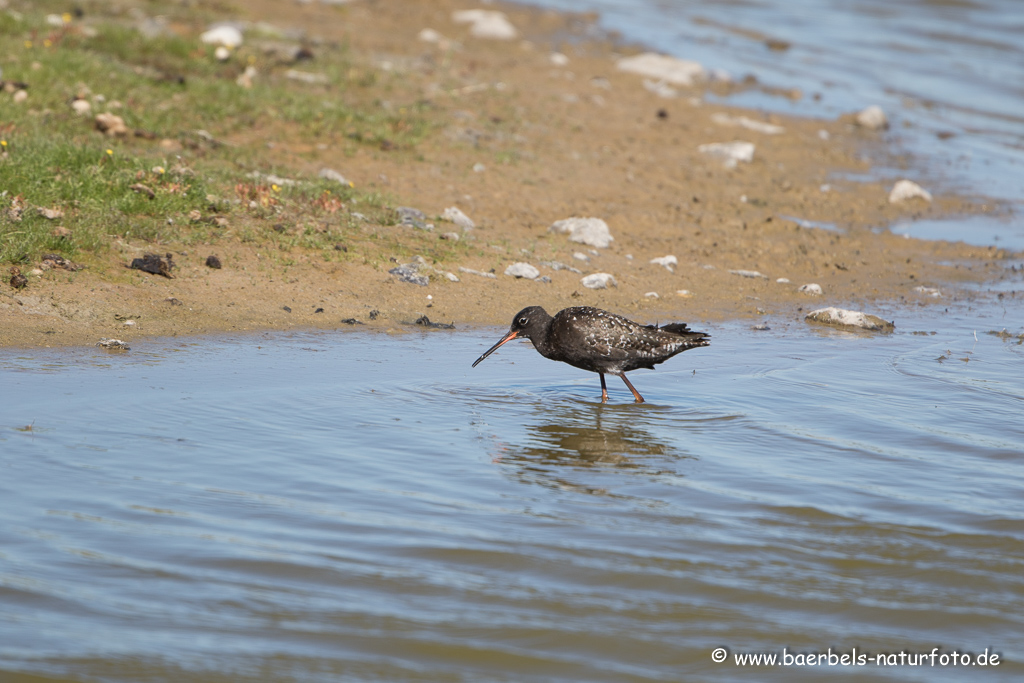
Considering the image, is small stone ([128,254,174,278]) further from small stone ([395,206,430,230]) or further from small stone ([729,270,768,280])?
small stone ([729,270,768,280])

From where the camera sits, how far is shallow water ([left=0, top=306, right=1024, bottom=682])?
4.50 meters

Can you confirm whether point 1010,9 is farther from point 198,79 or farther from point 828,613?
point 828,613

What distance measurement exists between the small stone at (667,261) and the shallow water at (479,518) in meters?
2.90

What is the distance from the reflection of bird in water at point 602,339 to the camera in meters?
8.28

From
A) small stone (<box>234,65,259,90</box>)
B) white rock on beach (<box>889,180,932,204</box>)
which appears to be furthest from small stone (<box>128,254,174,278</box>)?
white rock on beach (<box>889,180,932,204</box>)

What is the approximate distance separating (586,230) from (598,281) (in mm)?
1208

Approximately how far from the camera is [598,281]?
10789 millimetres

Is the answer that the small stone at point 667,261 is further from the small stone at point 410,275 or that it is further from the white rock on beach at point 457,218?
the small stone at point 410,275

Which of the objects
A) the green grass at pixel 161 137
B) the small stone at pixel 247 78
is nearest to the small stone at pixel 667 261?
the green grass at pixel 161 137

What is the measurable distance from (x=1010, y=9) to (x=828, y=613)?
3480cm

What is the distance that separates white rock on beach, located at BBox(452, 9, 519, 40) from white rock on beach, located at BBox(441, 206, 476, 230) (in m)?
13.1

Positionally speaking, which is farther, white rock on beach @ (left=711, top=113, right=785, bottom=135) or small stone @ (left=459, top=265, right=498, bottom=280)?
white rock on beach @ (left=711, top=113, right=785, bottom=135)

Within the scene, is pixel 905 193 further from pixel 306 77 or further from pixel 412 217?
pixel 306 77

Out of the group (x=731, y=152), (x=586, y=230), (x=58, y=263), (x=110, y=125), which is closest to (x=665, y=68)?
(x=731, y=152)
